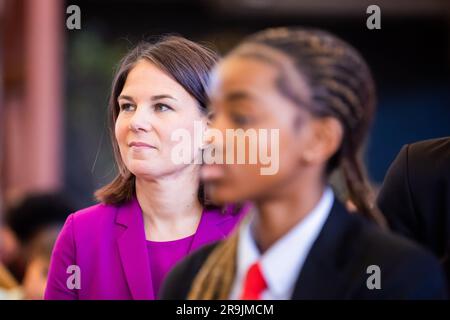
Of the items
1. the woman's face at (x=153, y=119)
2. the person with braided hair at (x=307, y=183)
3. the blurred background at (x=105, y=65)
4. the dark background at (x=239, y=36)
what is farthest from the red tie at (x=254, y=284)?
the dark background at (x=239, y=36)

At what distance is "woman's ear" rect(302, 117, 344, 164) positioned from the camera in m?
0.54

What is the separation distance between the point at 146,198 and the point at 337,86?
0.19m

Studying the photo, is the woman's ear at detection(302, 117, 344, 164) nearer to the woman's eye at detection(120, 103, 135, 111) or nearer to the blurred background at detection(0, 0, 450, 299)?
the woman's eye at detection(120, 103, 135, 111)

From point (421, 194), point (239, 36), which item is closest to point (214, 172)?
point (421, 194)

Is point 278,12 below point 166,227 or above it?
above

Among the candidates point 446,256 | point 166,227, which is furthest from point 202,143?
point 446,256

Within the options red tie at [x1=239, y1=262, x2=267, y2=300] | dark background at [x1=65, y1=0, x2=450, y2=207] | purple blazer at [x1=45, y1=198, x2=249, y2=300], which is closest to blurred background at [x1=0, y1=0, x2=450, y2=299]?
dark background at [x1=65, y1=0, x2=450, y2=207]

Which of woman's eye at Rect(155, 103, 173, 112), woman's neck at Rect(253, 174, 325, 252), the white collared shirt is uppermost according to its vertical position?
woman's eye at Rect(155, 103, 173, 112)

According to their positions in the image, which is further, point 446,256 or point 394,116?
point 394,116

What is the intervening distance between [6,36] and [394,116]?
1821mm

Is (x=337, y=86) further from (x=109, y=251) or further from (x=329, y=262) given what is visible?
(x=109, y=251)

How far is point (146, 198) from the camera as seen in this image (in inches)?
25.9
